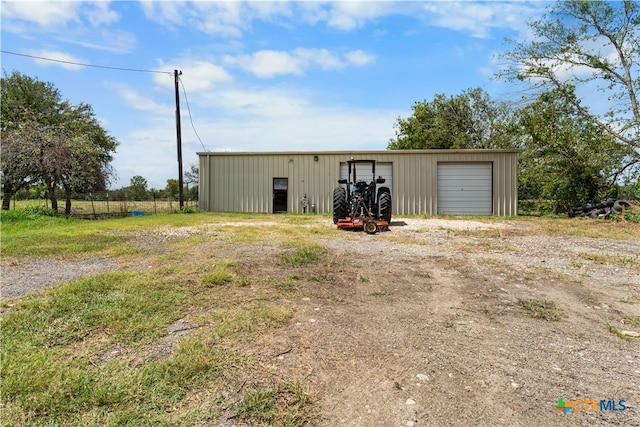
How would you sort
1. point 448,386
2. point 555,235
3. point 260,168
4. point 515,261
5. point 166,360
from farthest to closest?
1. point 260,168
2. point 555,235
3. point 515,261
4. point 166,360
5. point 448,386

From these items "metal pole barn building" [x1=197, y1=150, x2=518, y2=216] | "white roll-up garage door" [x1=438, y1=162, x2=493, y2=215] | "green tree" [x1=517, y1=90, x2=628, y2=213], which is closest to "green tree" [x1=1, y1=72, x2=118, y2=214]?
"metal pole barn building" [x1=197, y1=150, x2=518, y2=216]

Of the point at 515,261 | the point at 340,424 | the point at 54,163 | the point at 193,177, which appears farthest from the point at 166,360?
the point at 193,177

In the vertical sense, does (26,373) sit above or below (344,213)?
below

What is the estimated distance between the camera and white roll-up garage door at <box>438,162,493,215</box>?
14789mm

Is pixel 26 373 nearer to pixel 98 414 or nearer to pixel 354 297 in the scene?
pixel 98 414

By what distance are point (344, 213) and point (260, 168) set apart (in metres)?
7.68

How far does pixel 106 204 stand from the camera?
44.4 ft

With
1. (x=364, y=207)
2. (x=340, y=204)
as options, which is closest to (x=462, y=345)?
(x=364, y=207)

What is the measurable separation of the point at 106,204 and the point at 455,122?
24.1 m

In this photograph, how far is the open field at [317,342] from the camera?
1705 millimetres

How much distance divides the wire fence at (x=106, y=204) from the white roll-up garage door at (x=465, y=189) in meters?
11.5

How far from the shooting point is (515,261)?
16.9 ft

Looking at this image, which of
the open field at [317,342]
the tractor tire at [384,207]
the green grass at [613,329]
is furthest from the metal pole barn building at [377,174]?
the green grass at [613,329]

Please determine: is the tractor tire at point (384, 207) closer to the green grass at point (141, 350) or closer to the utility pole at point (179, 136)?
the green grass at point (141, 350)
